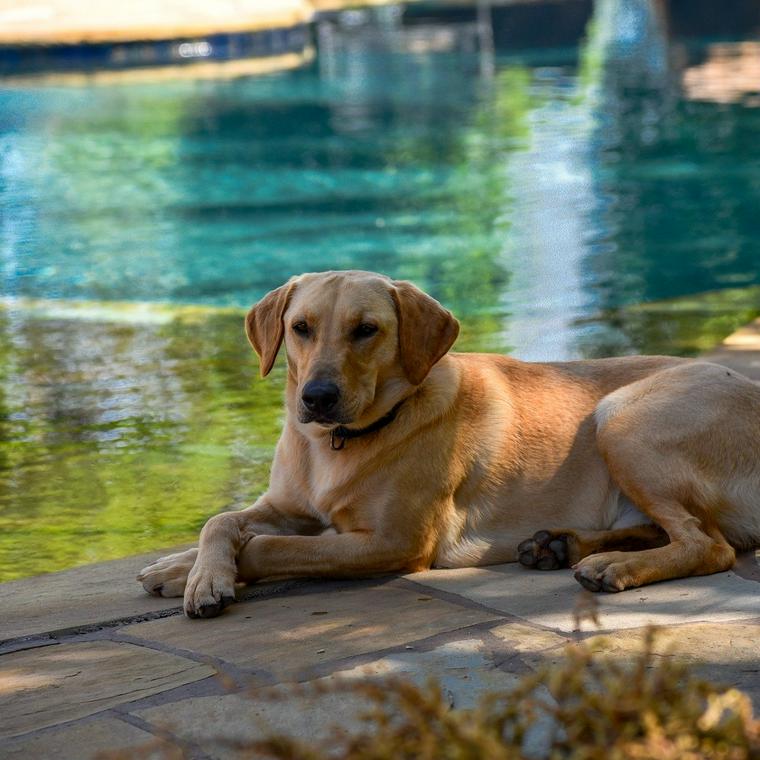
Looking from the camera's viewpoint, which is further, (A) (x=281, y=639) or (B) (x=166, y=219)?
(B) (x=166, y=219)

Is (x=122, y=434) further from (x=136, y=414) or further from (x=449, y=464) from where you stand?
(x=449, y=464)

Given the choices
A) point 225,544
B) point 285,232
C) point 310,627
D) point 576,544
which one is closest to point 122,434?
point 225,544

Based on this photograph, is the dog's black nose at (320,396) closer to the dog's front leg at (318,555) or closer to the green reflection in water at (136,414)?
the dog's front leg at (318,555)

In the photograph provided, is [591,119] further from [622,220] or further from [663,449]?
[663,449]

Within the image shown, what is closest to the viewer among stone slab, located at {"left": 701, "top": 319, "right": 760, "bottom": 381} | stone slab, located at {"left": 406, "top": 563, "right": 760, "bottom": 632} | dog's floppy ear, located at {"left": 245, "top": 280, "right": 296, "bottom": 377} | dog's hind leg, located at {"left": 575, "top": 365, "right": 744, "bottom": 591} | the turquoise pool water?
stone slab, located at {"left": 406, "top": 563, "right": 760, "bottom": 632}

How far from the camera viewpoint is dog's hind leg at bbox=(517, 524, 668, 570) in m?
4.50

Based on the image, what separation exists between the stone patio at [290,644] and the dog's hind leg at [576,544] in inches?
3.5

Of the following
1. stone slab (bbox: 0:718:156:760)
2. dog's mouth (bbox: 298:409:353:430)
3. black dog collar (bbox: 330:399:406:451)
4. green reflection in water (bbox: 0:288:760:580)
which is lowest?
green reflection in water (bbox: 0:288:760:580)

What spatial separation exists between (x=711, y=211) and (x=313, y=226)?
14.2ft

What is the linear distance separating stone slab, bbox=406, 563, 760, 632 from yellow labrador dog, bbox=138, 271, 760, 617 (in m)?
0.09

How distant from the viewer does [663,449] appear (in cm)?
446

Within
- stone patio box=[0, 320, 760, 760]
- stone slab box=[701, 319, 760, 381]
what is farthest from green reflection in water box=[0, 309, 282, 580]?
stone slab box=[701, 319, 760, 381]

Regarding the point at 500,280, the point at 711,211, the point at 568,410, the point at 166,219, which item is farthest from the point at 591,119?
the point at 568,410

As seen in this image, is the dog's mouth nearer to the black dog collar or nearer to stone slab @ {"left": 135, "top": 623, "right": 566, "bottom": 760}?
the black dog collar
